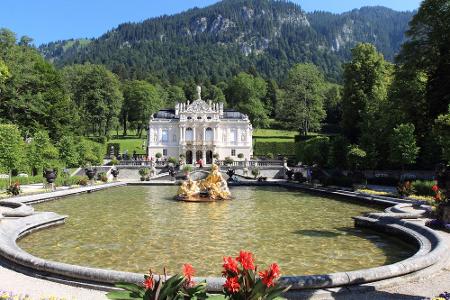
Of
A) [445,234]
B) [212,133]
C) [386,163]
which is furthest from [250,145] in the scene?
[445,234]

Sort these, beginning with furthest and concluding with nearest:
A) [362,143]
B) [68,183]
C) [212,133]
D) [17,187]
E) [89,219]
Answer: [212,133] → [362,143] → [68,183] → [17,187] → [89,219]

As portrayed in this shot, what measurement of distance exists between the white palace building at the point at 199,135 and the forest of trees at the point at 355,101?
9577 millimetres

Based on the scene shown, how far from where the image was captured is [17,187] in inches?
928

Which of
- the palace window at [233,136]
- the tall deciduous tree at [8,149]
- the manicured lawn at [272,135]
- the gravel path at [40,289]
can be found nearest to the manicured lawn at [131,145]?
the palace window at [233,136]

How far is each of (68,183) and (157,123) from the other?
39304 mm

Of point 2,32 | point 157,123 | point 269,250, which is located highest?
point 2,32

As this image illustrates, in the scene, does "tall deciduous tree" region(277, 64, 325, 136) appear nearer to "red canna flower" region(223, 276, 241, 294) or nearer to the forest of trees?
the forest of trees

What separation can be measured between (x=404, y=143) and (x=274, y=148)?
43509mm

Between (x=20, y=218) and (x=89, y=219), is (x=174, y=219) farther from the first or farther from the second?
(x=20, y=218)

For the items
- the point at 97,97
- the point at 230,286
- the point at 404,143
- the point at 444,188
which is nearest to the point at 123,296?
the point at 230,286

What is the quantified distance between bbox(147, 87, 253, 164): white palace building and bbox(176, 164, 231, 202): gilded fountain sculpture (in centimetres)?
4420

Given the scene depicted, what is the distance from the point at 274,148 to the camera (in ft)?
242

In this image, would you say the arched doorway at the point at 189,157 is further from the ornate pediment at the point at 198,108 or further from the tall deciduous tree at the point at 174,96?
the tall deciduous tree at the point at 174,96

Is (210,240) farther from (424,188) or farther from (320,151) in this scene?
(320,151)
